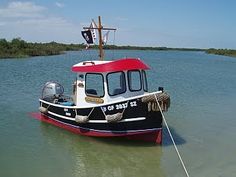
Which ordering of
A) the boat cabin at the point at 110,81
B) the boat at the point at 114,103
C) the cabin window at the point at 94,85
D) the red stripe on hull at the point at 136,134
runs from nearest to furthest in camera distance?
the boat at the point at 114,103, the red stripe on hull at the point at 136,134, the boat cabin at the point at 110,81, the cabin window at the point at 94,85

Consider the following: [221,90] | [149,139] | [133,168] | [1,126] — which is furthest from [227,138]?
[221,90]

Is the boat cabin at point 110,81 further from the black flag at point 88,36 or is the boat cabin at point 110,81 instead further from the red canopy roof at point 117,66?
the black flag at point 88,36

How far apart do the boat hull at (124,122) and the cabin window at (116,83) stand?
78 cm

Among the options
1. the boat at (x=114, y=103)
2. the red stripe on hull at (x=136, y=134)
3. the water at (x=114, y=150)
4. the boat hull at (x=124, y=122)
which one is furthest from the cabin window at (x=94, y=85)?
the water at (x=114, y=150)

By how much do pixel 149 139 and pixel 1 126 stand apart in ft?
21.6

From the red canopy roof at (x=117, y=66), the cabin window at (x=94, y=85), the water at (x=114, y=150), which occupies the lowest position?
the water at (x=114, y=150)

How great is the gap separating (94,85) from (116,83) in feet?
3.37

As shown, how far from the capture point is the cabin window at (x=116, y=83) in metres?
13.9

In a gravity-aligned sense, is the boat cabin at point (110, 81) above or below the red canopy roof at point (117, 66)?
below

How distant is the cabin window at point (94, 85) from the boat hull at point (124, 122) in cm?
72

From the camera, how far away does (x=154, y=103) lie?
42.0 ft

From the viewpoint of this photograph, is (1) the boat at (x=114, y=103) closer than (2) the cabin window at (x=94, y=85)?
Yes

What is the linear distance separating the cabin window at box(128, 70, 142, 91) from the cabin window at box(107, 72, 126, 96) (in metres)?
0.29

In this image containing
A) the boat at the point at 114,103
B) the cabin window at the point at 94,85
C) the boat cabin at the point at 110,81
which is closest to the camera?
the boat at the point at 114,103
